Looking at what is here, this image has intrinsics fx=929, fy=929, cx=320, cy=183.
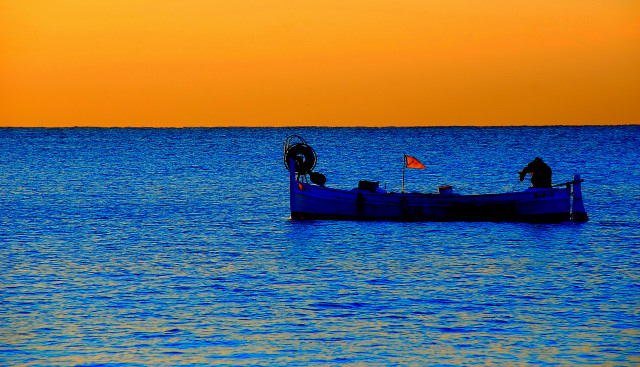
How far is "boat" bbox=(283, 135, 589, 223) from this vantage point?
35844mm

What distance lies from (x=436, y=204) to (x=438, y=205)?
87 millimetres

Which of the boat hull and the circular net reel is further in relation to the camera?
A: the circular net reel

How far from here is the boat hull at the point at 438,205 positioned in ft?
118

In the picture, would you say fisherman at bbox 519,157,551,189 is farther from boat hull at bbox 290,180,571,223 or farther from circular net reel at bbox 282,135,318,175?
circular net reel at bbox 282,135,318,175

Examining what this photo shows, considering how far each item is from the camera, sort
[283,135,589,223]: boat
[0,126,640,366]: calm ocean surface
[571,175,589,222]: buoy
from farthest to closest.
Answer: [571,175,589,222]: buoy < [283,135,589,223]: boat < [0,126,640,366]: calm ocean surface

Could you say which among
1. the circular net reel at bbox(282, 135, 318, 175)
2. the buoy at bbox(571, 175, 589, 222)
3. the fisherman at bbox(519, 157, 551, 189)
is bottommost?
the buoy at bbox(571, 175, 589, 222)

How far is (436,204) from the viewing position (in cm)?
3628

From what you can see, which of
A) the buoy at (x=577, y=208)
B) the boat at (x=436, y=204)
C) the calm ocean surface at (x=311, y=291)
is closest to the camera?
the calm ocean surface at (x=311, y=291)

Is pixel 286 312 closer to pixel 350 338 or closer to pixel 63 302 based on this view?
pixel 350 338

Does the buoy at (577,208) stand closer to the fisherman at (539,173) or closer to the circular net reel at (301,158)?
the fisherman at (539,173)

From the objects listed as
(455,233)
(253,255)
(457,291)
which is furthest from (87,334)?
(455,233)

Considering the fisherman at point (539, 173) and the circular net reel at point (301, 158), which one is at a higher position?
the circular net reel at point (301, 158)

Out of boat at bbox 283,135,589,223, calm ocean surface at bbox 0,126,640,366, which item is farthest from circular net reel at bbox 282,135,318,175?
calm ocean surface at bbox 0,126,640,366

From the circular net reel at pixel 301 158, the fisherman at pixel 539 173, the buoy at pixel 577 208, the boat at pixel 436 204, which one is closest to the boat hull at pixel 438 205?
the boat at pixel 436 204
